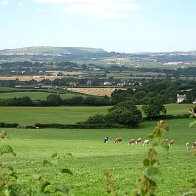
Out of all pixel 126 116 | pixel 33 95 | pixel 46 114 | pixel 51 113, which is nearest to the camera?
pixel 126 116

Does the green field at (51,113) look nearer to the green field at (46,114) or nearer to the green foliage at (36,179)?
the green field at (46,114)

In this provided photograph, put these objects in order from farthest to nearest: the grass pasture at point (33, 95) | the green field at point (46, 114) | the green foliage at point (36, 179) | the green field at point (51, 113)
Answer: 1. the grass pasture at point (33, 95)
2. the green field at point (51, 113)
3. the green field at point (46, 114)
4. the green foliage at point (36, 179)

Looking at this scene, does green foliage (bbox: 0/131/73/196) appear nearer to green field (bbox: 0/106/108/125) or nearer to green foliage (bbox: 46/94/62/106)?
green field (bbox: 0/106/108/125)

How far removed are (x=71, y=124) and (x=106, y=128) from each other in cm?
541

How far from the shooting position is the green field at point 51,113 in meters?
73.6

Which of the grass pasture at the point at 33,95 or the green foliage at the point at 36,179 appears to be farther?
the grass pasture at the point at 33,95

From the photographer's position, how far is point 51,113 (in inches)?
3223

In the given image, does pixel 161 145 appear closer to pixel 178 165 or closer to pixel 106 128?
pixel 178 165

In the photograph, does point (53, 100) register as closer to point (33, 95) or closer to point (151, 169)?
point (33, 95)

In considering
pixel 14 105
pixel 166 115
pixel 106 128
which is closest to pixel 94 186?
pixel 106 128

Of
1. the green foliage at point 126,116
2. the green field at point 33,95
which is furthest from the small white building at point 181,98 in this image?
the green foliage at point 126,116

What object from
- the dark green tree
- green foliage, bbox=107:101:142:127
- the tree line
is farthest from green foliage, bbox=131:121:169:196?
the tree line

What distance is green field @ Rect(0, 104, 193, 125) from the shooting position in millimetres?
73625

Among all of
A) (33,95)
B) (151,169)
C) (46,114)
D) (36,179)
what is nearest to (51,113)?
(46,114)
